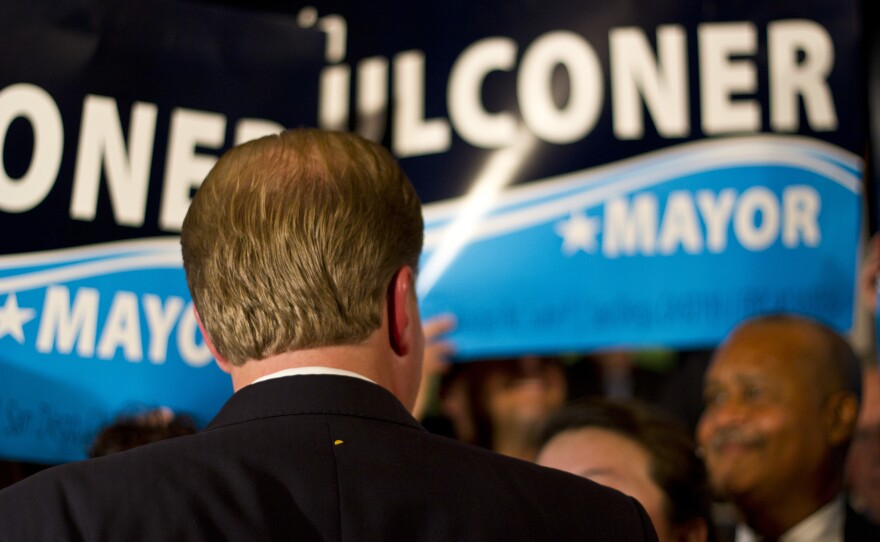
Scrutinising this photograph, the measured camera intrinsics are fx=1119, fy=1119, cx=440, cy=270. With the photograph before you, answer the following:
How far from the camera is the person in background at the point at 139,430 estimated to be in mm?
2080

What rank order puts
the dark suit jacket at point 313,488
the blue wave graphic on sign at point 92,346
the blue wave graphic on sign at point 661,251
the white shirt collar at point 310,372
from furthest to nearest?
the blue wave graphic on sign at point 661,251 → the blue wave graphic on sign at point 92,346 → the white shirt collar at point 310,372 → the dark suit jacket at point 313,488

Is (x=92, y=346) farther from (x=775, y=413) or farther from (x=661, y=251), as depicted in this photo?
(x=775, y=413)

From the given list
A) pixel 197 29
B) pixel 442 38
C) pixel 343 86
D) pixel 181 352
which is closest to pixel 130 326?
pixel 181 352

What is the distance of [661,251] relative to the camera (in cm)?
237

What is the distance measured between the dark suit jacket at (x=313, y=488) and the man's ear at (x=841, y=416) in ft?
4.52

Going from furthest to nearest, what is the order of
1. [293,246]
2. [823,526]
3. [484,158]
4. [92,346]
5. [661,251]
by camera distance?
[484,158], [661,251], [823,526], [92,346], [293,246]

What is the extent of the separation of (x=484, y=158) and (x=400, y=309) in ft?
4.75

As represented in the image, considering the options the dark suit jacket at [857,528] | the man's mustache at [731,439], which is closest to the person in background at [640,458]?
the man's mustache at [731,439]

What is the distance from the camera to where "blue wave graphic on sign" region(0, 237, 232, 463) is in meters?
2.02

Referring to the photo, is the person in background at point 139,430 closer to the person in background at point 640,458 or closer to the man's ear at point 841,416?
the person in background at point 640,458

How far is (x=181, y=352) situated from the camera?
2.22 m

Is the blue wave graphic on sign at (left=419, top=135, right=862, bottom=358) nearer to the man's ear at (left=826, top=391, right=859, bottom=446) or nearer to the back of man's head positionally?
the man's ear at (left=826, top=391, right=859, bottom=446)

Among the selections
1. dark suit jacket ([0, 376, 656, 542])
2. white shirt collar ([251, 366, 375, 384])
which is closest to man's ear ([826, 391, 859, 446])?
dark suit jacket ([0, 376, 656, 542])

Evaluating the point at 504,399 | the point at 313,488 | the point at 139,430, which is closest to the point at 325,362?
the point at 313,488
